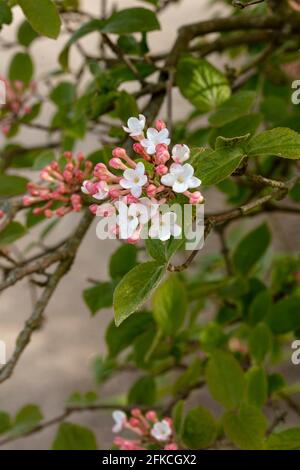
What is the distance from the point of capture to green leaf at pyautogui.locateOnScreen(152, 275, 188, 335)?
0.84 m

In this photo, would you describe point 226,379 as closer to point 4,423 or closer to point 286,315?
point 286,315

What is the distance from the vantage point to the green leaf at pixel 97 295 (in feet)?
2.67

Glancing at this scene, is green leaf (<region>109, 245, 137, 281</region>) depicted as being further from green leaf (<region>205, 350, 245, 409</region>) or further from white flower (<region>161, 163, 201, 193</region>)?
white flower (<region>161, 163, 201, 193</region>)

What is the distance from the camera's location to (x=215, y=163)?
0.46 m

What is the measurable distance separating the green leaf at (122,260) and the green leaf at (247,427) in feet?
0.77

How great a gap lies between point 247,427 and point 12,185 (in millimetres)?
338

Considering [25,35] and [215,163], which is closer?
[215,163]

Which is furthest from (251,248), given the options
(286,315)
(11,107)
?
(11,107)

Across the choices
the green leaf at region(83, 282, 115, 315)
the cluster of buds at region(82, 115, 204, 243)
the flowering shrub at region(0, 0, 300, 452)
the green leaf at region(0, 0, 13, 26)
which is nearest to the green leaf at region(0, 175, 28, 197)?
the flowering shrub at region(0, 0, 300, 452)

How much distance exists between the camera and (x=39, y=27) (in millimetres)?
568

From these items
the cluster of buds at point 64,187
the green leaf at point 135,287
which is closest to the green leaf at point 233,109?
the cluster of buds at point 64,187

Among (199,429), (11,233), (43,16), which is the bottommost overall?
(199,429)

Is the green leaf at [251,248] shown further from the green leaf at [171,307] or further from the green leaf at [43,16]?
the green leaf at [43,16]
